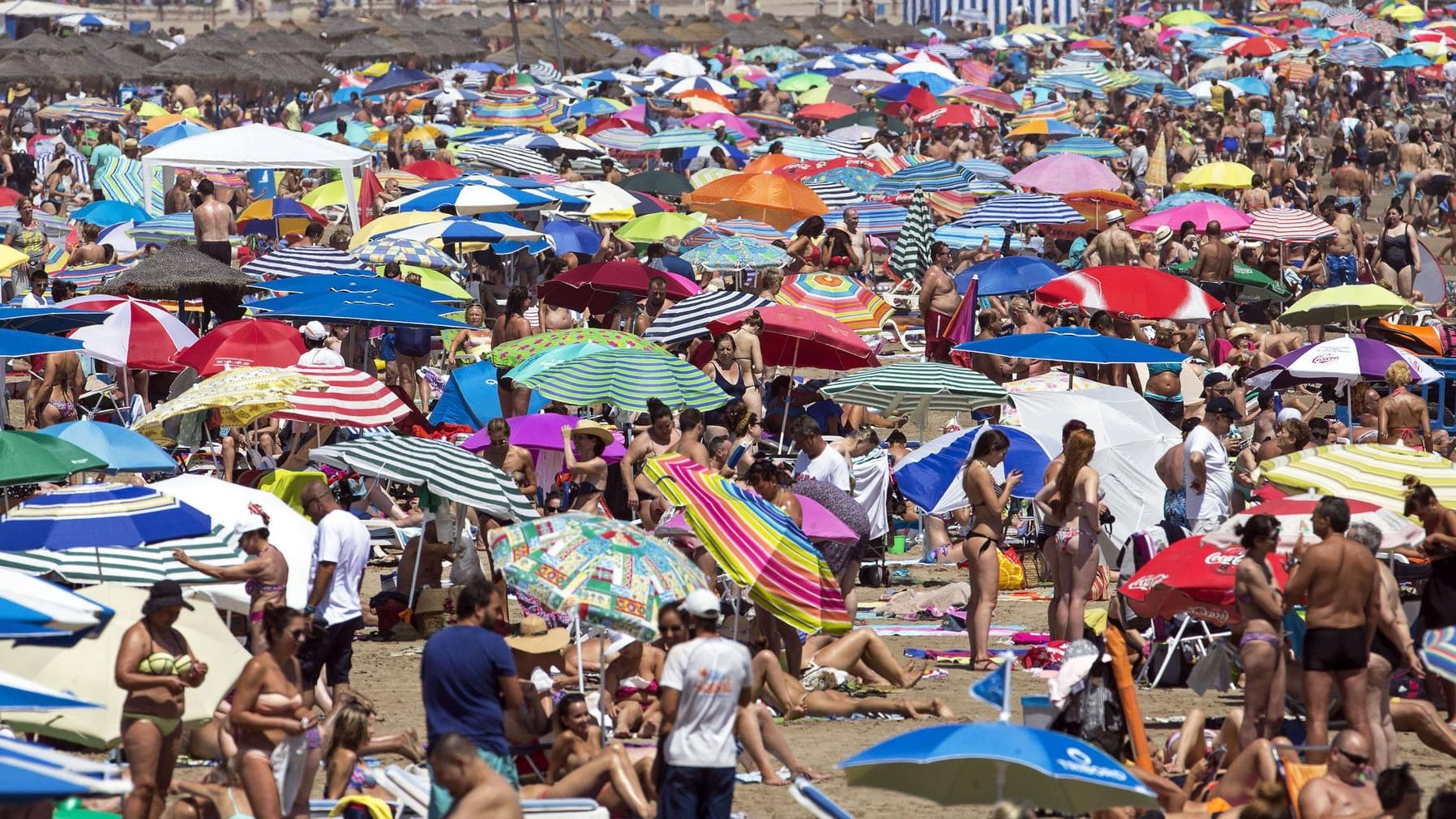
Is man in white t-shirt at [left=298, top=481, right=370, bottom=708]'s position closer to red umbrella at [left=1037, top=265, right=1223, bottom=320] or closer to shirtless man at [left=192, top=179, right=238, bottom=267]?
red umbrella at [left=1037, top=265, right=1223, bottom=320]

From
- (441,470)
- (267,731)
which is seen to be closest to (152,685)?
(267,731)

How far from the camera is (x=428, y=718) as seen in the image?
633 cm

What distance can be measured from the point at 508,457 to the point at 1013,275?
21.6ft

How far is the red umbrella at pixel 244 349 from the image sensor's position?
11969 mm

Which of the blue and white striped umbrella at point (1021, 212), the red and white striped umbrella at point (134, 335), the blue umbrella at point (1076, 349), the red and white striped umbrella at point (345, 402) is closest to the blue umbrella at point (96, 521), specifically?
the red and white striped umbrella at point (345, 402)

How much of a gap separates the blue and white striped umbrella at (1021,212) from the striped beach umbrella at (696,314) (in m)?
5.92

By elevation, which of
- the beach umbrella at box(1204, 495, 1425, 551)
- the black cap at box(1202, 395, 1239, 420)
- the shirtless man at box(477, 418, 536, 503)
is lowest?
the shirtless man at box(477, 418, 536, 503)

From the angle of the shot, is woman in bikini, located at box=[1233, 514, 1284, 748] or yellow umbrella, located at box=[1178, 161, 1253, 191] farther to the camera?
yellow umbrella, located at box=[1178, 161, 1253, 191]

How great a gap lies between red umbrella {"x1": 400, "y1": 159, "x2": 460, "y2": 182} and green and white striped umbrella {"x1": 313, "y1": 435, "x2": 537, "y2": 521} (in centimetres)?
1274

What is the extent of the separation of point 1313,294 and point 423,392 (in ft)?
22.4

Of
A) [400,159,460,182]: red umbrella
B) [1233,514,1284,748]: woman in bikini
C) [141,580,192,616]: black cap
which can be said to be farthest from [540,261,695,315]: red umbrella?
[141,580,192,616]: black cap

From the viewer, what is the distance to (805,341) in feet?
43.4

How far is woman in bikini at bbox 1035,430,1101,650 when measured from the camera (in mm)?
8969

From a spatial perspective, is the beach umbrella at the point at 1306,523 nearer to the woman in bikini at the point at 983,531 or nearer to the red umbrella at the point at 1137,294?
the woman in bikini at the point at 983,531
